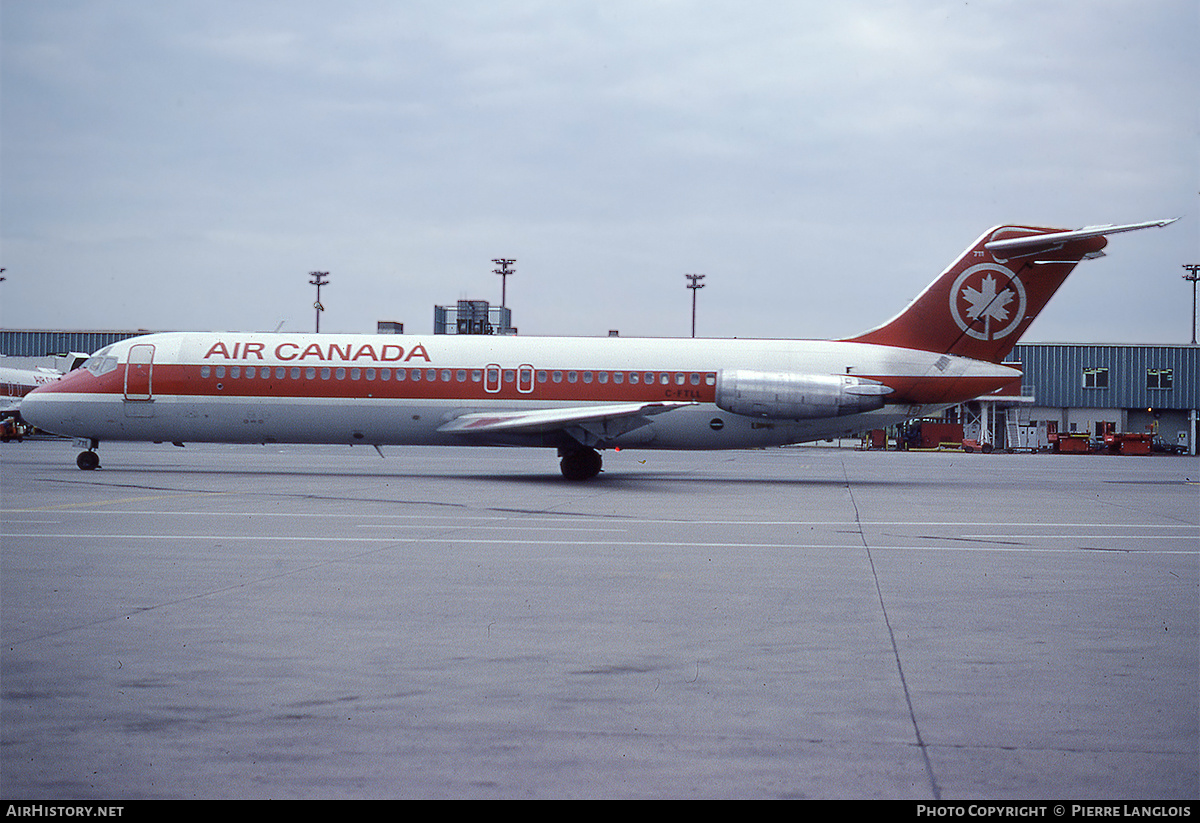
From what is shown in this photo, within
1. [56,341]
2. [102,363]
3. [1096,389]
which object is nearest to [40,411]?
[102,363]

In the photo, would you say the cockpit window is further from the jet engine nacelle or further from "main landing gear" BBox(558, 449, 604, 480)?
the jet engine nacelle

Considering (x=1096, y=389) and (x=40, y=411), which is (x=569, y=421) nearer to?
(x=40, y=411)

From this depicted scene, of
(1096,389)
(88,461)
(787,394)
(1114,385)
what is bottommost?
(88,461)

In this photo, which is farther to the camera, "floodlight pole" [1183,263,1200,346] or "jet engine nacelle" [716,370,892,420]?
"floodlight pole" [1183,263,1200,346]

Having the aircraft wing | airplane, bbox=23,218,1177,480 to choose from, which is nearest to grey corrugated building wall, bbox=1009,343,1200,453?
airplane, bbox=23,218,1177,480

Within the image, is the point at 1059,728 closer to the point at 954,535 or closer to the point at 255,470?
the point at 954,535

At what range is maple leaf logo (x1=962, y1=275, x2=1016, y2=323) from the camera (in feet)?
79.8

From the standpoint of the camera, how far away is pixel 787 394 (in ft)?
77.4

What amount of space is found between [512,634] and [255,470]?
21.2 meters

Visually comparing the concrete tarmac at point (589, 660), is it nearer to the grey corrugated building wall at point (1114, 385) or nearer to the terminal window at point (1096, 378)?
the grey corrugated building wall at point (1114, 385)

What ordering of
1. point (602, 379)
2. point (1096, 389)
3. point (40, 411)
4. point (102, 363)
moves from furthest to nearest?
1. point (1096, 389)
2. point (102, 363)
3. point (40, 411)
4. point (602, 379)

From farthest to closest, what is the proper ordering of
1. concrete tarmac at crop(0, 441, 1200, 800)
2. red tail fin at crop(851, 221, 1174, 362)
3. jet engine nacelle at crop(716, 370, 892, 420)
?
red tail fin at crop(851, 221, 1174, 362) → jet engine nacelle at crop(716, 370, 892, 420) → concrete tarmac at crop(0, 441, 1200, 800)

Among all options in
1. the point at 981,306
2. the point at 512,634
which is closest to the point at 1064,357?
the point at 981,306

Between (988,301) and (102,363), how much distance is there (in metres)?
22.5
